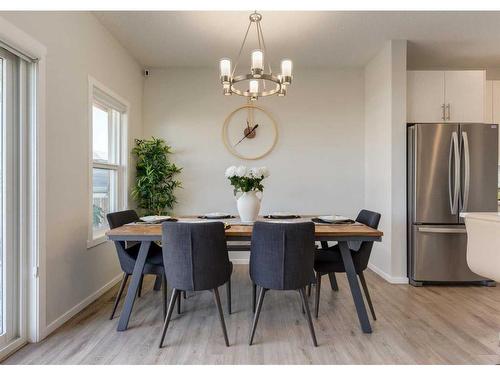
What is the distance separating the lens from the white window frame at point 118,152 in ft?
9.21

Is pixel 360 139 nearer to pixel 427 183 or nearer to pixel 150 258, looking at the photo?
pixel 427 183

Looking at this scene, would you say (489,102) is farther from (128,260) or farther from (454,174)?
(128,260)

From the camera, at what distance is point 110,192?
350cm

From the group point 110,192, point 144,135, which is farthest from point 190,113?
point 110,192

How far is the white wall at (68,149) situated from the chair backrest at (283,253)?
1.54 metres

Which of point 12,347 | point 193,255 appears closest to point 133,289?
point 193,255

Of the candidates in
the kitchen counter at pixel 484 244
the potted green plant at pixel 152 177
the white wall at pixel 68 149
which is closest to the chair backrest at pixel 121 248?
the white wall at pixel 68 149

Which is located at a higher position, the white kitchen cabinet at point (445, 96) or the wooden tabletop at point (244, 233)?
the white kitchen cabinet at point (445, 96)

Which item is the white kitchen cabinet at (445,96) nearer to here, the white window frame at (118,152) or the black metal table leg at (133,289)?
the black metal table leg at (133,289)

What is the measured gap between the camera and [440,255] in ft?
10.7

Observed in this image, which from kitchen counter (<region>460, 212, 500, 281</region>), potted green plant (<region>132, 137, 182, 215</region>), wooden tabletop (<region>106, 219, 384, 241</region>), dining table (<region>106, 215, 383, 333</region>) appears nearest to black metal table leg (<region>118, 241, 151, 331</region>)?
dining table (<region>106, 215, 383, 333</region>)

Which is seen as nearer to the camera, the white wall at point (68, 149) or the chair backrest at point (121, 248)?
the white wall at point (68, 149)

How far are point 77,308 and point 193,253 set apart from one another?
1.37 meters

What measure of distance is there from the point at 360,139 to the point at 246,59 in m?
1.90
